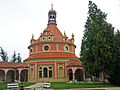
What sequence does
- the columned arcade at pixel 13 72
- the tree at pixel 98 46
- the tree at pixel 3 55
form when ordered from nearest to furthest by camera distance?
the tree at pixel 98 46
the columned arcade at pixel 13 72
the tree at pixel 3 55

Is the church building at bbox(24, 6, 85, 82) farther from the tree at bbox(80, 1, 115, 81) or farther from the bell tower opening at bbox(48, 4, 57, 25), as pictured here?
the tree at bbox(80, 1, 115, 81)

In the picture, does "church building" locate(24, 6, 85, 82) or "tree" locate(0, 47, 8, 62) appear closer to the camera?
"church building" locate(24, 6, 85, 82)

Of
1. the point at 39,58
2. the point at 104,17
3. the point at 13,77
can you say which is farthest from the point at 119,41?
the point at 13,77

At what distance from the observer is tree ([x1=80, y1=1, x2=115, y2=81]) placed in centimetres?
2312

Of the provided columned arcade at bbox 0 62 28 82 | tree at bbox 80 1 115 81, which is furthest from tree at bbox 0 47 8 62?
tree at bbox 80 1 115 81

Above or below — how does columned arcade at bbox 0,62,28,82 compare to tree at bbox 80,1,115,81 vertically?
below

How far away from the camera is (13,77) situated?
4241cm

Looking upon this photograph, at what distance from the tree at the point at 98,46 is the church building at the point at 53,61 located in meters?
10.6

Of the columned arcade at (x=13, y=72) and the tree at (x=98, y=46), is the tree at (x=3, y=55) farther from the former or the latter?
the tree at (x=98, y=46)

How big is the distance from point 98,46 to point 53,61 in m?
15.1

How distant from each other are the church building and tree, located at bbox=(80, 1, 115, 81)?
10.6 meters

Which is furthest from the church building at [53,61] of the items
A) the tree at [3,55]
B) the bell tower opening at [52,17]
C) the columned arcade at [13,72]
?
the tree at [3,55]

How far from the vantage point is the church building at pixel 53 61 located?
117 ft

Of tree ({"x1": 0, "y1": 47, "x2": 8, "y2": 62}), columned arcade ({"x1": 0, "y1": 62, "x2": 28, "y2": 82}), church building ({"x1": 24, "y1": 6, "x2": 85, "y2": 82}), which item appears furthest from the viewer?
tree ({"x1": 0, "y1": 47, "x2": 8, "y2": 62})
